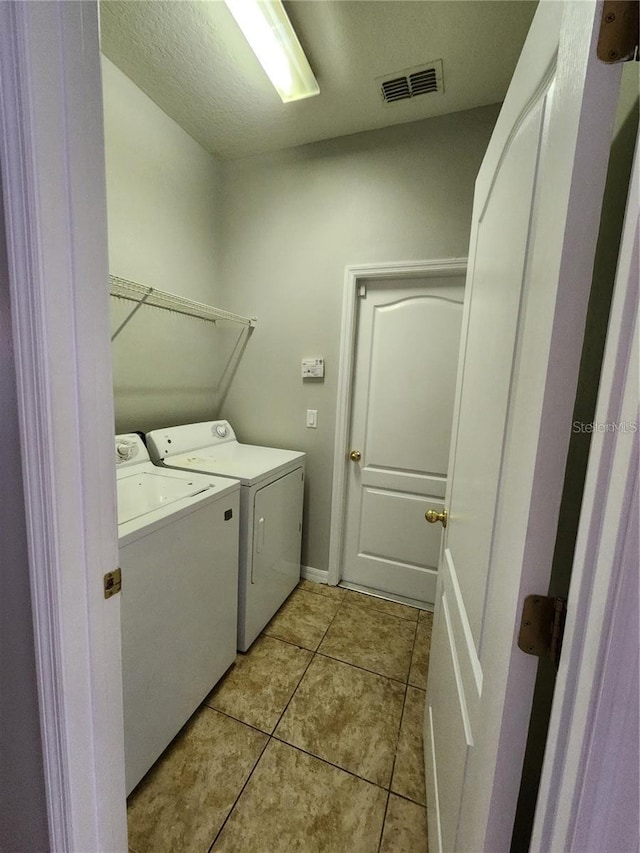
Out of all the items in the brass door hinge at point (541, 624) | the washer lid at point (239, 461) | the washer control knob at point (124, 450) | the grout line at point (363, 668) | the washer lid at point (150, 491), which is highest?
the brass door hinge at point (541, 624)

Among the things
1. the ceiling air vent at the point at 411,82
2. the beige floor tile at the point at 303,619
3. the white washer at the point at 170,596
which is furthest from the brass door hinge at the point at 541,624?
the ceiling air vent at the point at 411,82

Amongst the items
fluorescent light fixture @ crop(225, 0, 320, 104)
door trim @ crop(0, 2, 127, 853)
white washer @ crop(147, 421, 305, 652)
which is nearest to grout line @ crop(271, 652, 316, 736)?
white washer @ crop(147, 421, 305, 652)

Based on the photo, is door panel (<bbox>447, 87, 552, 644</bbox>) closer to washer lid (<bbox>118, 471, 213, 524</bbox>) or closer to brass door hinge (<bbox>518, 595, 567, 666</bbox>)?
brass door hinge (<bbox>518, 595, 567, 666</bbox>)

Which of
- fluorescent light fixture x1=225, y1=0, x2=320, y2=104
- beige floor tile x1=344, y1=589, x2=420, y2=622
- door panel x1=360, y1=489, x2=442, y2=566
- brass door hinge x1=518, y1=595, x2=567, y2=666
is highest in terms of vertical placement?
fluorescent light fixture x1=225, y1=0, x2=320, y2=104

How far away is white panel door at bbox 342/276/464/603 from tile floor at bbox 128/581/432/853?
49 centimetres

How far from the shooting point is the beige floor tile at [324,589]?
227 cm

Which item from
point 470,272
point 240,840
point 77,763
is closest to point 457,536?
point 470,272

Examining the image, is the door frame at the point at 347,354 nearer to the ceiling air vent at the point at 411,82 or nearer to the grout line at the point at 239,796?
the ceiling air vent at the point at 411,82

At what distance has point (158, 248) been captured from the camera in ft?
6.45

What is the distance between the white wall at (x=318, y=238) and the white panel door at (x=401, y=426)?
Answer: 6.0 inches

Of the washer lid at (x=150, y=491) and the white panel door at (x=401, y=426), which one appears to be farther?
the white panel door at (x=401, y=426)

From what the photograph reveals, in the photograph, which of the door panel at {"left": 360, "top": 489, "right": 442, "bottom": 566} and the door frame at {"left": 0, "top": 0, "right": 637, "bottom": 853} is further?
the door panel at {"left": 360, "top": 489, "right": 442, "bottom": 566}

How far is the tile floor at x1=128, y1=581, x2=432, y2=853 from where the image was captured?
1.06m

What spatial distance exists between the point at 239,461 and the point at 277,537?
1.60ft
